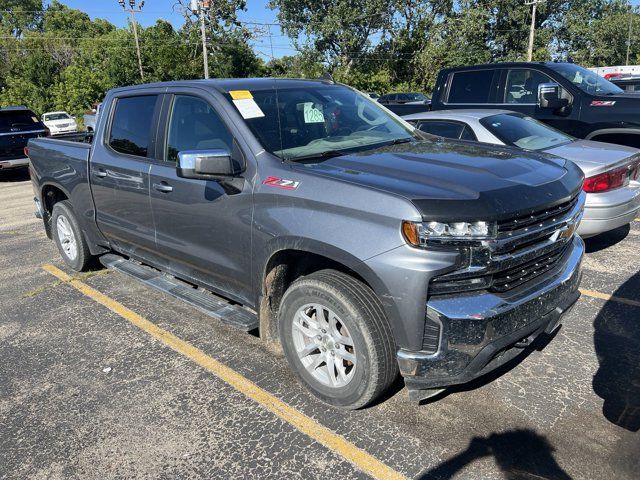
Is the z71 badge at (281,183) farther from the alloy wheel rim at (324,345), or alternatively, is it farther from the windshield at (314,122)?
the alloy wheel rim at (324,345)

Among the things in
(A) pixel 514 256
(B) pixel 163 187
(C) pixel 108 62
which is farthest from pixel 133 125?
(C) pixel 108 62

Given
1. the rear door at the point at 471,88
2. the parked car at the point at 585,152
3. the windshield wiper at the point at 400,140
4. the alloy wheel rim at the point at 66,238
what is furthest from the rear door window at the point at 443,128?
the alloy wheel rim at the point at 66,238

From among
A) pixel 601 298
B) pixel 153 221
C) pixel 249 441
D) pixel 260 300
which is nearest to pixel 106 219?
pixel 153 221

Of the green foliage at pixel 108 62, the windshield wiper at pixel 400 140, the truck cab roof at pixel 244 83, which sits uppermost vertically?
the green foliage at pixel 108 62

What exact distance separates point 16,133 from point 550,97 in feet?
41.1

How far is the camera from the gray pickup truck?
255 cm

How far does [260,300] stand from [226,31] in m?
43.2

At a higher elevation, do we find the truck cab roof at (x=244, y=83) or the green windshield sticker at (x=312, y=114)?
the truck cab roof at (x=244, y=83)

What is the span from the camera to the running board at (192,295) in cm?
354

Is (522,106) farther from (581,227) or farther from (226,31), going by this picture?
(226,31)

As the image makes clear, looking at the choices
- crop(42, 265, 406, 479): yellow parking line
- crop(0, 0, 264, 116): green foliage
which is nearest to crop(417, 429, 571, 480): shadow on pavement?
crop(42, 265, 406, 479): yellow parking line

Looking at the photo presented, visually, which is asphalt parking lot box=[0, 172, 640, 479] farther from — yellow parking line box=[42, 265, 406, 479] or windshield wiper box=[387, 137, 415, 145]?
windshield wiper box=[387, 137, 415, 145]

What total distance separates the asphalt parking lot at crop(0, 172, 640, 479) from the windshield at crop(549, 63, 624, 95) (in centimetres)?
378

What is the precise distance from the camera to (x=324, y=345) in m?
3.06
